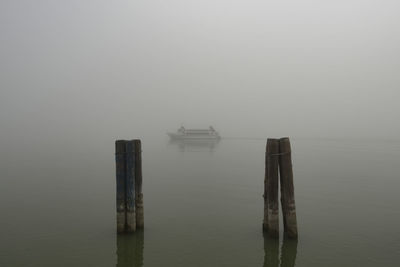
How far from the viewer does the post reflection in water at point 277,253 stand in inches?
340

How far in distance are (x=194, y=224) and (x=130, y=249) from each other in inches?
129

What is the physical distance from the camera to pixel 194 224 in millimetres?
12070

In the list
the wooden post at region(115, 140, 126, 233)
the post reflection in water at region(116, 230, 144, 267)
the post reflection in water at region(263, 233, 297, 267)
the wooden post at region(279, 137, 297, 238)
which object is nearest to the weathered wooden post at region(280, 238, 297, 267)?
the post reflection in water at region(263, 233, 297, 267)

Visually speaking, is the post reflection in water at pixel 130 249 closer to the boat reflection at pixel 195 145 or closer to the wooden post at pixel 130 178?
the wooden post at pixel 130 178

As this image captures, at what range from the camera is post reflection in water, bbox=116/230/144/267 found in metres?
8.58

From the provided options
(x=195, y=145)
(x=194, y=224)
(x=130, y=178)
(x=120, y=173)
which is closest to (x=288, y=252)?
(x=194, y=224)

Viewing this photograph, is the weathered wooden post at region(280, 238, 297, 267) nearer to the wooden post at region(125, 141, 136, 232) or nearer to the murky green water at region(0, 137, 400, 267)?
the murky green water at region(0, 137, 400, 267)

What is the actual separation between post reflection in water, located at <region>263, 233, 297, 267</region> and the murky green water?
0.09ft

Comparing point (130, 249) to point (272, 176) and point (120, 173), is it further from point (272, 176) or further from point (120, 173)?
point (272, 176)

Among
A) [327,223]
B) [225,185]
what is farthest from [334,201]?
[225,185]

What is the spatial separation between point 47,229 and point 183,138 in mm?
58101

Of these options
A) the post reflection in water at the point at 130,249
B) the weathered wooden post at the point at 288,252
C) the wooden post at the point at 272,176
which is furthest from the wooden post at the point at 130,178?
the weathered wooden post at the point at 288,252

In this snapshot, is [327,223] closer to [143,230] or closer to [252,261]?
[252,261]

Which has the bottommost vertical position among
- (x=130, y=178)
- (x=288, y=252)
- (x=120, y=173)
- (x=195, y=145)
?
(x=288, y=252)
